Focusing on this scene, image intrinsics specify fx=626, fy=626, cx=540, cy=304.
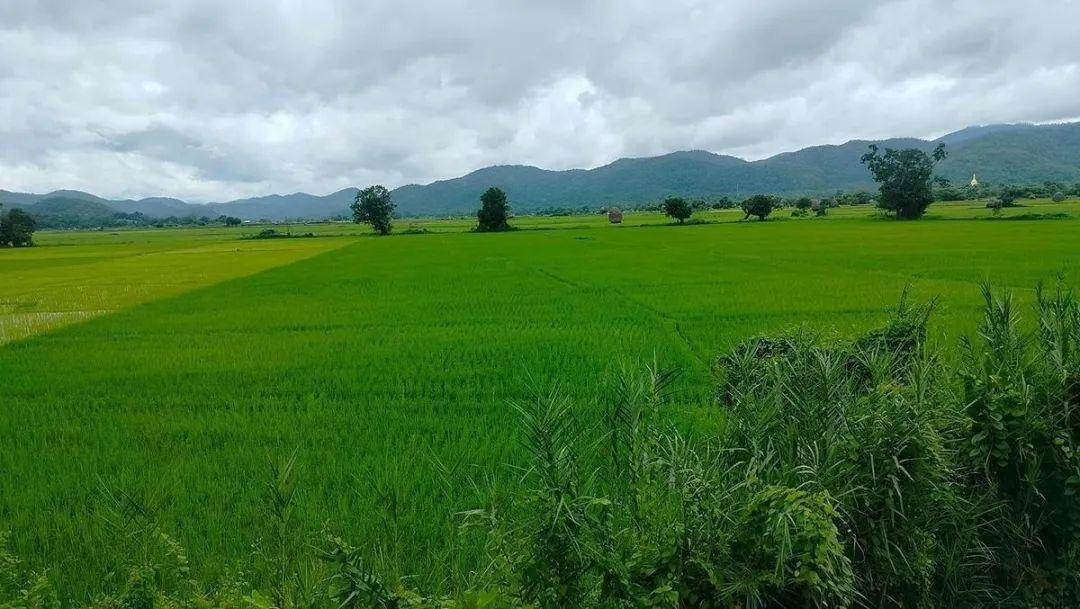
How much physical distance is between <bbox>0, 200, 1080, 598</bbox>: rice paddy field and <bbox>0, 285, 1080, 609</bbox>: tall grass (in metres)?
0.45

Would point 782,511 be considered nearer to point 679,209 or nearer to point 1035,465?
point 1035,465

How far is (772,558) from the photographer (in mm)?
2797

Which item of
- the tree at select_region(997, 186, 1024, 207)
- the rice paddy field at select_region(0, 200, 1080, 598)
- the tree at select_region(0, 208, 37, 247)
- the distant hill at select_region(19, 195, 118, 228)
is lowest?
the rice paddy field at select_region(0, 200, 1080, 598)

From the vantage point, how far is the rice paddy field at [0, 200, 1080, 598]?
15.3 ft

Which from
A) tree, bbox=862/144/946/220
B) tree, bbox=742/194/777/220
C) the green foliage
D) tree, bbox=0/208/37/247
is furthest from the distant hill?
the green foliage

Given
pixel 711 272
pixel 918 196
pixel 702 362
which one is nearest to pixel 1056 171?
pixel 918 196

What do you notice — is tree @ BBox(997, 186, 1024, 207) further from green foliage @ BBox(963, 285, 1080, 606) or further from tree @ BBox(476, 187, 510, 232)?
green foliage @ BBox(963, 285, 1080, 606)

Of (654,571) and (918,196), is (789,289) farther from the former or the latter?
(918,196)

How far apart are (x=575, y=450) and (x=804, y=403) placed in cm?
148

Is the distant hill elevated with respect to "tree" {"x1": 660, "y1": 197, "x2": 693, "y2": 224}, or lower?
elevated

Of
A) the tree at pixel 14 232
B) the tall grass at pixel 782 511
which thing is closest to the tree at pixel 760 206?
the tall grass at pixel 782 511

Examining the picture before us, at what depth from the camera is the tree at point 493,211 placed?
67812mm

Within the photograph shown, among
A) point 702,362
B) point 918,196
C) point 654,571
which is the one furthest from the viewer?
point 918,196

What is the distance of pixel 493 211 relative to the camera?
68062 millimetres
